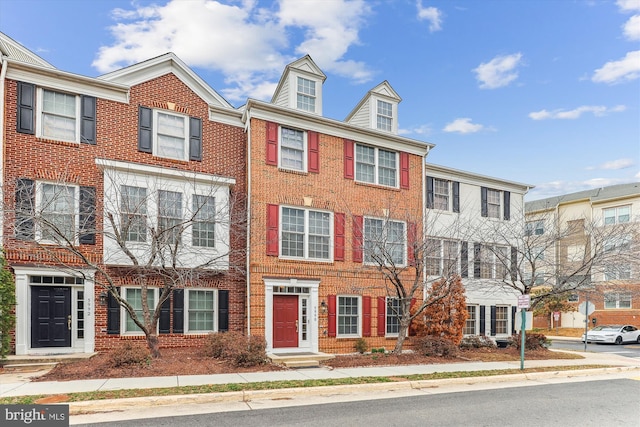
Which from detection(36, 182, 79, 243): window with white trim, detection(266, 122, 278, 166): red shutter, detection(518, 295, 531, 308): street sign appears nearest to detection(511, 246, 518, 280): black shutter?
detection(518, 295, 531, 308): street sign

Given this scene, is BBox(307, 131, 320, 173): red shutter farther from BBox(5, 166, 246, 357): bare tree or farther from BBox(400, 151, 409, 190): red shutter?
BBox(400, 151, 409, 190): red shutter

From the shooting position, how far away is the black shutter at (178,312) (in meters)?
15.9

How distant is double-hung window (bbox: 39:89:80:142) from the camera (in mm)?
14703

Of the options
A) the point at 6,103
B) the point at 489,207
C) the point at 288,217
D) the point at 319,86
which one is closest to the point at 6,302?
the point at 6,103

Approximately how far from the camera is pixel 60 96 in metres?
15.0

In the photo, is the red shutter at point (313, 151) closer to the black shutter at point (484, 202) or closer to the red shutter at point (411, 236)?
the red shutter at point (411, 236)

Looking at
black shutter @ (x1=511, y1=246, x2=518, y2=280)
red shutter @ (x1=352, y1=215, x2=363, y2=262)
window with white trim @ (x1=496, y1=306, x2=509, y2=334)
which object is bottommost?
window with white trim @ (x1=496, y1=306, x2=509, y2=334)

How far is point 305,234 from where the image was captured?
1781cm

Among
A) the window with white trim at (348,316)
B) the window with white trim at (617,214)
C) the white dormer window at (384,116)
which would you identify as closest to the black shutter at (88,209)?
the window with white trim at (348,316)

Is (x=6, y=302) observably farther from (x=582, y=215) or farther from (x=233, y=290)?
(x=582, y=215)

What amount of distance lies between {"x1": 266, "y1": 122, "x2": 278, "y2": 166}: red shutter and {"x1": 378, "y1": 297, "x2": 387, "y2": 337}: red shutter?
7.28 m

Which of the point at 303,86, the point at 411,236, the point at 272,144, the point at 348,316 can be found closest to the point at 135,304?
the point at 272,144

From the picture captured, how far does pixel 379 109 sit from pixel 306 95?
3.65 metres

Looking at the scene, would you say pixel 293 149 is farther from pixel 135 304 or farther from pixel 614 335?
pixel 614 335
